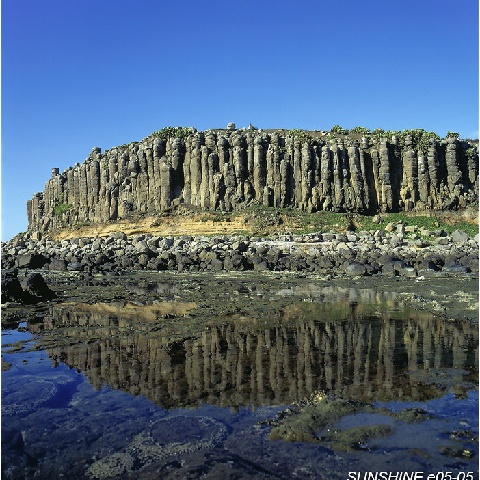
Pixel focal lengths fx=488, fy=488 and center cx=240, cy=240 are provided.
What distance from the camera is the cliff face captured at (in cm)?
4772

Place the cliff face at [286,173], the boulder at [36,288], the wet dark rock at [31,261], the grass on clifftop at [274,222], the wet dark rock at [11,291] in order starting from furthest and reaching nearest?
the cliff face at [286,173] → the grass on clifftop at [274,222] → the wet dark rock at [31,261] → the boulder at [36,288] → the wet dark rock at [11,291]

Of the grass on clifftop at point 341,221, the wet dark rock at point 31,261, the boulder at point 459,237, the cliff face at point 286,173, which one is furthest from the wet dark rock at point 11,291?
the cliff face at point 286,173

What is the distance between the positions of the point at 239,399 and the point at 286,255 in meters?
25.3

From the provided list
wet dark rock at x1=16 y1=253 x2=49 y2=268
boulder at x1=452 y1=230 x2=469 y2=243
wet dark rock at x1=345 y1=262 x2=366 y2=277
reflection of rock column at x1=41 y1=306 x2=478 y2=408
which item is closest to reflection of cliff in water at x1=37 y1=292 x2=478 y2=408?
reflection of rock column at x1=41 y1=306 x2=478 y2=408

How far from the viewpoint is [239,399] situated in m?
6.43

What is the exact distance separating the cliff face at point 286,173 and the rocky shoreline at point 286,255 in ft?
25.2

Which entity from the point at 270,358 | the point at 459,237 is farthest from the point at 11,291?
the point at 459,237

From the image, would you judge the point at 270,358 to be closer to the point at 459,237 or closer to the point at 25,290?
the point at 25,290

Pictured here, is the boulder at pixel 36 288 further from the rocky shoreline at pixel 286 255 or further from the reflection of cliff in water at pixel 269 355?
the rocky shoreline at pixel 286 255

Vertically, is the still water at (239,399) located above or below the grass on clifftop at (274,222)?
below

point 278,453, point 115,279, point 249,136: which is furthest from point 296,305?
point 249,136

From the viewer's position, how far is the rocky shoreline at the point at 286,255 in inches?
1030

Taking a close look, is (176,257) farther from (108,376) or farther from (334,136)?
(334,136)

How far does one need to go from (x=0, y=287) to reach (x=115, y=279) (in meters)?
9.87
